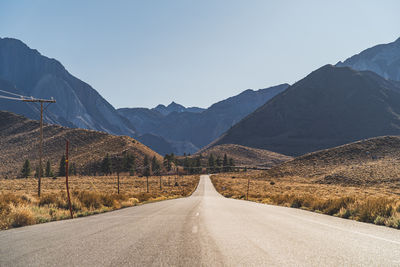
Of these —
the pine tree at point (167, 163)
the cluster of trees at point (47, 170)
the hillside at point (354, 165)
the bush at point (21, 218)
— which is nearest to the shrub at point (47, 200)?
the bush at point (21, 218)

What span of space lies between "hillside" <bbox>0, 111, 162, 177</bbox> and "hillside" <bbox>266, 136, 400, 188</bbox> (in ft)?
273

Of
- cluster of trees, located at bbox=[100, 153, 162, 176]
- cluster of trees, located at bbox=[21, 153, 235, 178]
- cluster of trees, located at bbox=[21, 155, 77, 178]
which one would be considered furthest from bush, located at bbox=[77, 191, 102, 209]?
cluster of trees, located at bbox=[100, 153, 162, 176]

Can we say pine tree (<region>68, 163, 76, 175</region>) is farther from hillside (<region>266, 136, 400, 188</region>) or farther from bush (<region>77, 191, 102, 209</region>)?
bush (<region>77, 191, 102, 209</region>)

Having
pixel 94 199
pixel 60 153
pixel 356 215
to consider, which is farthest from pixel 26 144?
pixel 356 215

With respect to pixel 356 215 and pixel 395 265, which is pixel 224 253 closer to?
pixel 395 265

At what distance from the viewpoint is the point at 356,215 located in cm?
1255

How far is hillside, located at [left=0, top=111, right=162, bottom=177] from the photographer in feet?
419

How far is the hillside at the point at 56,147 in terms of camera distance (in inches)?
5027

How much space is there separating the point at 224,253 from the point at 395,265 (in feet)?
10.2

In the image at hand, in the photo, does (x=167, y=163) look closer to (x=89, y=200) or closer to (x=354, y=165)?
(x=354, y=165)

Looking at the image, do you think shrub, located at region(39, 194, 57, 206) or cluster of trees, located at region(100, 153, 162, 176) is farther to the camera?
cluster of trees, located at region(100, 153, 162, 176)

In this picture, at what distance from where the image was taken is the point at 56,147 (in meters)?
144

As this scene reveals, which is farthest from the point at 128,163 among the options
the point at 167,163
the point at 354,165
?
the point at 354,165

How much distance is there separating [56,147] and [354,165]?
144744 millimetres
